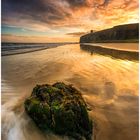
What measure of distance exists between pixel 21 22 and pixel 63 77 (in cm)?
50

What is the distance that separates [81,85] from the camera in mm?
1448

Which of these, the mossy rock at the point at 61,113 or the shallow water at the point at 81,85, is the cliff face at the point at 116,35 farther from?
the mossy rock at the point at 61,113

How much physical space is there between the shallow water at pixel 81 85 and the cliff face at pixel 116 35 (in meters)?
0.11

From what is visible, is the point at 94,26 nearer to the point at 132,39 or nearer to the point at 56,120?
the point at 132,39

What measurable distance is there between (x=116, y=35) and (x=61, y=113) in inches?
24.4

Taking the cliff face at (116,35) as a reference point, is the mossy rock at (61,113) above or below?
below

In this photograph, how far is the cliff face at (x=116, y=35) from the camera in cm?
144

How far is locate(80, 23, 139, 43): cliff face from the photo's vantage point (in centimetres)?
144

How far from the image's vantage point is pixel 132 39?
1.44 metres

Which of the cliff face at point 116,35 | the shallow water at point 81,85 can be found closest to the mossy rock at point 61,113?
the shallow water at point 81,85

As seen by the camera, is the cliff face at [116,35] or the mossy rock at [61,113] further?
the cliff face at [116,35]

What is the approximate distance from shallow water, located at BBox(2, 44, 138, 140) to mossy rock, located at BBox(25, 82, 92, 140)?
41 mm

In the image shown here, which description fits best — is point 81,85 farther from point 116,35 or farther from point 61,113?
point 116,35

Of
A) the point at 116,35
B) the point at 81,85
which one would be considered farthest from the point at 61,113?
→ the point at 116,35
